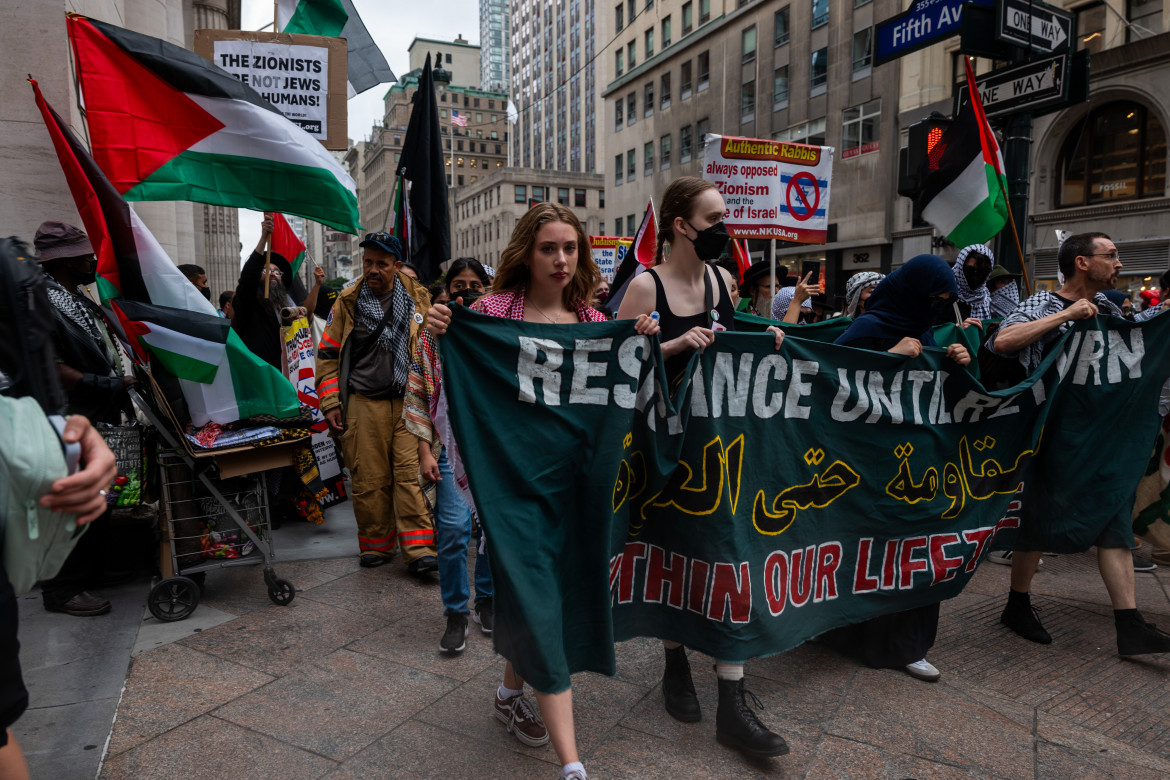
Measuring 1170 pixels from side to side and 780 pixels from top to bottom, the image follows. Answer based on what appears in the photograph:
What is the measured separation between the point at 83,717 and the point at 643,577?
2279mm

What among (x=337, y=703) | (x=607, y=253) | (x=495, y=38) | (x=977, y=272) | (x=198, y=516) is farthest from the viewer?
(x=495, y=38)

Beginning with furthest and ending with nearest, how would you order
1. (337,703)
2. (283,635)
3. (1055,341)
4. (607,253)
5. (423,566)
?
(607,253), (423,566), (1055,341), (283,635), (337,703)

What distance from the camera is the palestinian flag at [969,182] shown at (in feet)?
17.5

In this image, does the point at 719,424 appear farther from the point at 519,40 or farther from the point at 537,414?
the point at 519,40

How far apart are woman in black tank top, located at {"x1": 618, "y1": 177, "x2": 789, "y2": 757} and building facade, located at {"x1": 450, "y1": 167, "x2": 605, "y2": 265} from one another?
7988 cm

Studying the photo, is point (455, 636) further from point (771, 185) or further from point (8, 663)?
point (771, 185)

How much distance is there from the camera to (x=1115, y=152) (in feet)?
69.8

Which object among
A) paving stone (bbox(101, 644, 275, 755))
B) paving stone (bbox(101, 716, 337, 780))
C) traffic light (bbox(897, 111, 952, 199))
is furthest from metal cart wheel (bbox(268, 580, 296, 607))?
traffic light (bbox(897, 111, 952, 199))

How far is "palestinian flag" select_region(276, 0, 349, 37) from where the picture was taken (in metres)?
6.97

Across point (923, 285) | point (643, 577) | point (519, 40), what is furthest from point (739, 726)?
point (519, 40)

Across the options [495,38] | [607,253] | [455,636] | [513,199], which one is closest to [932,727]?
[455,636]

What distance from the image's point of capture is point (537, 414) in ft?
9.32

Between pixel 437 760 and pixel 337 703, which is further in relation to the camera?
pixel 337 703

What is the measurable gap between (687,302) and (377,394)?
2.52 meters
